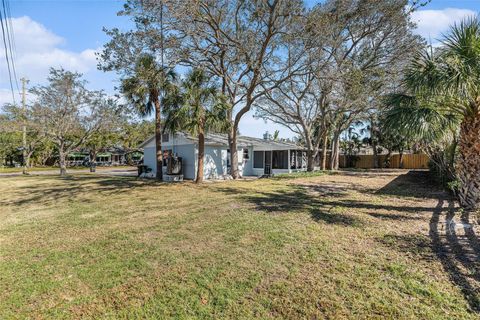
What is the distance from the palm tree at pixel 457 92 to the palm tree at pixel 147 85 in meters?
9.22

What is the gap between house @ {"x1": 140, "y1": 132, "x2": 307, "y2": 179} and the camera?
18625 millimetres

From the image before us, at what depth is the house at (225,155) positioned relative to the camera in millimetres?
18625

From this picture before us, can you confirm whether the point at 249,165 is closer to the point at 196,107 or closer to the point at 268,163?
the point at 268,163

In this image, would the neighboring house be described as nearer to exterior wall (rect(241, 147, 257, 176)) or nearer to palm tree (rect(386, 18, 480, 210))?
exterior wall (rect(241, 147, 257, 176))

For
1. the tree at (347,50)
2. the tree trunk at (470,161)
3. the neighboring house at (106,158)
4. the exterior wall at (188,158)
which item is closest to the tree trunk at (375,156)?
the tree at (347,50)

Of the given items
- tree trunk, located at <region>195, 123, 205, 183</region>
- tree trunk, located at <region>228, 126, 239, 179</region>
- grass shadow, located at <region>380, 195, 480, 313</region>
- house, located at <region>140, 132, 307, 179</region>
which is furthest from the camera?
house, located at <region>140, 132, 307, 179</region>

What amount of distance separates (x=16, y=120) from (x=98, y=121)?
6.46 metres

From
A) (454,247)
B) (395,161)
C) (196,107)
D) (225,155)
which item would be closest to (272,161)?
(225,155)

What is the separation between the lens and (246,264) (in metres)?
4.47

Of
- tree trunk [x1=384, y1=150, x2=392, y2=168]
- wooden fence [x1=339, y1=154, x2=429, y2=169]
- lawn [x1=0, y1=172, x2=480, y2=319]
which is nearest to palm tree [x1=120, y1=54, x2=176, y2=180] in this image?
lawn [x1=0, y1=172, x2=480, y2=319]

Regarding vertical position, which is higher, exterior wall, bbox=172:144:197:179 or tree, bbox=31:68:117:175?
tree, bbox=31:68:117:175

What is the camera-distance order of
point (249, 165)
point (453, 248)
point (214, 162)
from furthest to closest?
point (249, 165) → point (214, 162) → point (453, 248)

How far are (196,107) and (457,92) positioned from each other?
10118 mm

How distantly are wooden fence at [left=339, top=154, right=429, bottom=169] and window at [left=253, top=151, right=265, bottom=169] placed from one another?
17.4 metres
